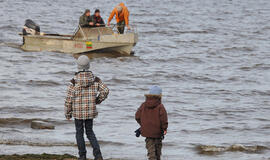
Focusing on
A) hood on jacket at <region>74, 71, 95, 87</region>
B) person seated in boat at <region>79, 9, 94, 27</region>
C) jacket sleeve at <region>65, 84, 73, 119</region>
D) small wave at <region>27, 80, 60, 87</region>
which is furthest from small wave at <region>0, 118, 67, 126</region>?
person seated in boat at <region>79, 9, 94, 27</region>

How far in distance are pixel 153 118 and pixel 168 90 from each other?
11.4 m

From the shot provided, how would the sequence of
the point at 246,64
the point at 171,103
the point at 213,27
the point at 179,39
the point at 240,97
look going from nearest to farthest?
the point at 171,103, the point at 240,97, the point at 246,64, the point at 179,39, the point at 213,27

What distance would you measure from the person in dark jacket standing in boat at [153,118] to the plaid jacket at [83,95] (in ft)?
1.85

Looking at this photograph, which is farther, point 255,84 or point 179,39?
point 179,39

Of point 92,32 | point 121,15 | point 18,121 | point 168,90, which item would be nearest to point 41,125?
point 18,121

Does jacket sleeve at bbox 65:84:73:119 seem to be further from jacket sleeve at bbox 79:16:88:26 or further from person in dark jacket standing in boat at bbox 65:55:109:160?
jacket sleeve at bbox 79:16:88:26

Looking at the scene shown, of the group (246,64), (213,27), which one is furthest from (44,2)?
(246,64)

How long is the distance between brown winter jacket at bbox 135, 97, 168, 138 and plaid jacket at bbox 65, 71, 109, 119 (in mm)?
563

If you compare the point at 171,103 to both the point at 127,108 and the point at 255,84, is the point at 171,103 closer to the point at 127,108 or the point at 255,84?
the point at 127,108

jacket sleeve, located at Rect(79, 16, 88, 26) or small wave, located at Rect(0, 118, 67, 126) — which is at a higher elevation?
jacket sleeve, located at Rect(79, 16, 88, 26)

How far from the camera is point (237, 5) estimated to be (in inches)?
2618

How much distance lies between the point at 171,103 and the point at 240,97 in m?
2.64

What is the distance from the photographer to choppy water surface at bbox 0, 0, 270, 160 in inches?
439

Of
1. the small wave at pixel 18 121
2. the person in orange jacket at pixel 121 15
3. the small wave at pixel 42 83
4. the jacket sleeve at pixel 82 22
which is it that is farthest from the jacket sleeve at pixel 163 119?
the person in orange jacket at pixel 121 15
